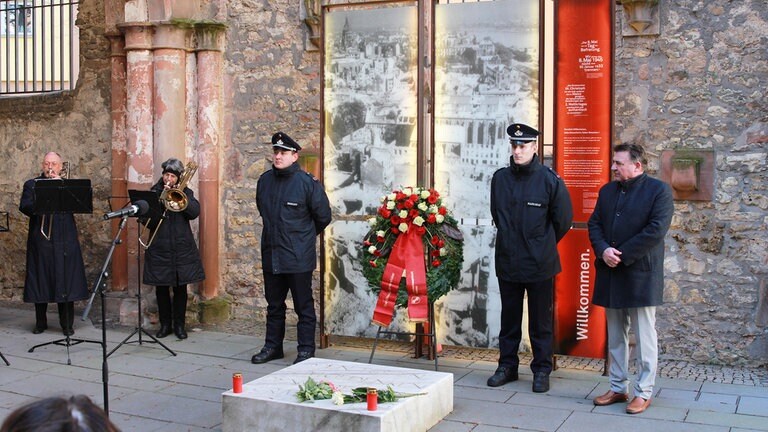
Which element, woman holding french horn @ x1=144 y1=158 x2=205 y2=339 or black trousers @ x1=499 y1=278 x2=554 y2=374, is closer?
black trousers @ x1=499 y1=278 x2=554 y2=374

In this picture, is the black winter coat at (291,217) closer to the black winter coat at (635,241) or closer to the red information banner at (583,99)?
the red information banner at (583,99)

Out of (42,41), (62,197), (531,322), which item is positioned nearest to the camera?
(531,322)

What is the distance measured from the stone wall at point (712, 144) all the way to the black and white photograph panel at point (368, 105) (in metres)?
1.90

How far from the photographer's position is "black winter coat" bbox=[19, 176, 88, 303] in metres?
8.95

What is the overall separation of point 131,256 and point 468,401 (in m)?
4.83

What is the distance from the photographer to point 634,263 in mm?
6070

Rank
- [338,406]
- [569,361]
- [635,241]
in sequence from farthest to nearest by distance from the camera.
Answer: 1. [569,361]
2. [635,241]
3. [338,406]

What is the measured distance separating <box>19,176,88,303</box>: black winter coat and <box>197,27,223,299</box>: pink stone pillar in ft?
4.46

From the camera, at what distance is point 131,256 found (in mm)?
→ 9773

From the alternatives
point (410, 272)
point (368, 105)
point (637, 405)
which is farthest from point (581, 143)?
point (637, 405)

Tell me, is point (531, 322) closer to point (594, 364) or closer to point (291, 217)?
point (594, 364)

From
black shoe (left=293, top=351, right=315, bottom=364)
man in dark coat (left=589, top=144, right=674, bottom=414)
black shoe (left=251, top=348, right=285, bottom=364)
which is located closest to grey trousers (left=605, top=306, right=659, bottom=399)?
man in dark coat (left=589, top=144, right=674, bottom=414)

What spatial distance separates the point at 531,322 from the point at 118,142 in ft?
17.9

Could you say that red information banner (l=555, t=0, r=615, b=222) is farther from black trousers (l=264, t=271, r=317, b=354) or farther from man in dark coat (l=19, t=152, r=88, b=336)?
man in dark coat (l=19, t=152, r=88, b=336)
